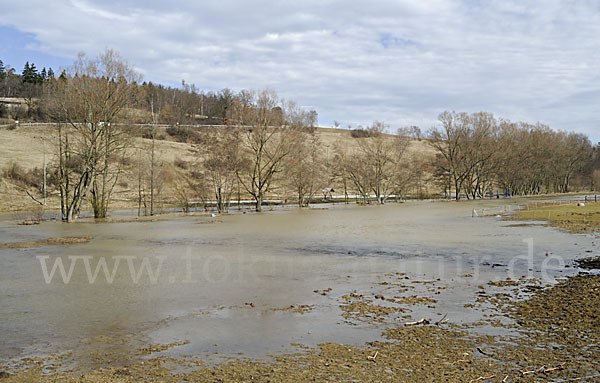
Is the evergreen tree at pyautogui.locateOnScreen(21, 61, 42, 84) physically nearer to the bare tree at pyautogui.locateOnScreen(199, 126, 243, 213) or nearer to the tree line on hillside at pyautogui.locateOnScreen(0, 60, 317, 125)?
the tree line on hillside at pyautogui.locateOnScreen(0, 60, 317, 125)

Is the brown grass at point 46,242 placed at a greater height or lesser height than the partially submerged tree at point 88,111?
lesser

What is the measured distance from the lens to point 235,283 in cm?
1256

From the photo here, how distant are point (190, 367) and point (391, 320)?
370 centimetres

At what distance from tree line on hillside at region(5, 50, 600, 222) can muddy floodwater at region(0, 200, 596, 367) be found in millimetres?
12341

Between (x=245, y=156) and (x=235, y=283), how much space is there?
3359cm

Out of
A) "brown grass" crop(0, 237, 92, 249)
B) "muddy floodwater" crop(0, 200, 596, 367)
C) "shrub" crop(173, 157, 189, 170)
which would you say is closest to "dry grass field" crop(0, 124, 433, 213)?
"shrub" crop(173, 157, 189, 170)

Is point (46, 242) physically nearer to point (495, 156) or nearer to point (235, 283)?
point (235, 283)

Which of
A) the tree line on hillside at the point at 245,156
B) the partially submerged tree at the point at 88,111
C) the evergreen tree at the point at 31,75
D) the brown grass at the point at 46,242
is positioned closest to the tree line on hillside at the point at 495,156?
the tree line on hillside at the point at 245,156

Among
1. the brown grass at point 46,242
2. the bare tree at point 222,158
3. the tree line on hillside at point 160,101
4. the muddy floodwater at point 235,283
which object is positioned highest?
the tree line on hillside at point 160,101

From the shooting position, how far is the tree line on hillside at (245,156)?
3478cm

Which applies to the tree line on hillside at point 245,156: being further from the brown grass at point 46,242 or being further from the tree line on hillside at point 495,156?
the brown grass at point 46,242

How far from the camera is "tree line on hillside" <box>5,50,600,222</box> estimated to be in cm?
3478

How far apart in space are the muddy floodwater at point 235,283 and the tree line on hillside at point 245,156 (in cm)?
1234

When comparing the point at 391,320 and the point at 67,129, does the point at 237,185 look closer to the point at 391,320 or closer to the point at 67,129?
the point at 67,129
